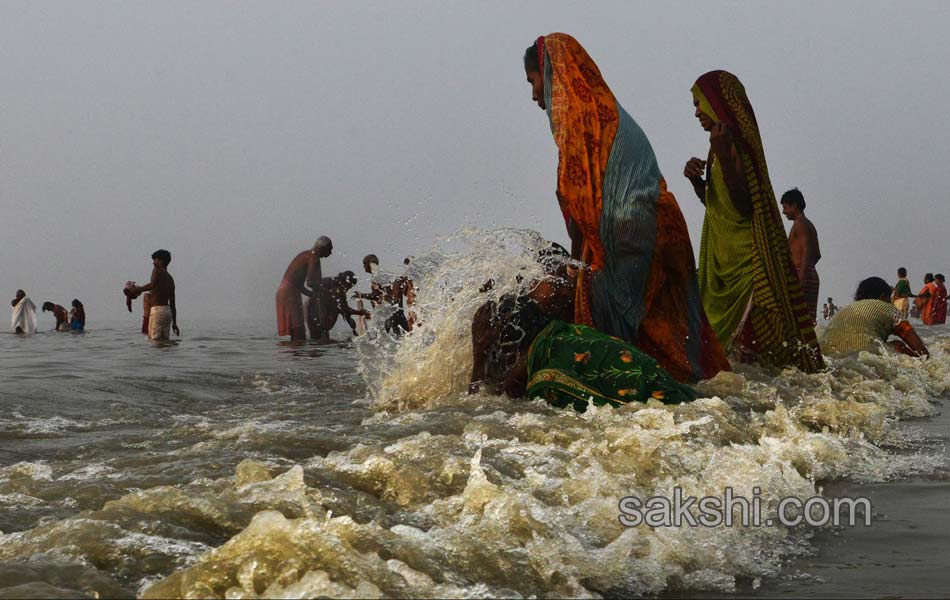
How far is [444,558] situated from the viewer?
2.02 meters

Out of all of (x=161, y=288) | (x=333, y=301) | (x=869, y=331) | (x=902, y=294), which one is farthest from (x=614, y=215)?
(x=902, y=294)

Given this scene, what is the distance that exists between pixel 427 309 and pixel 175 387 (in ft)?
7.45

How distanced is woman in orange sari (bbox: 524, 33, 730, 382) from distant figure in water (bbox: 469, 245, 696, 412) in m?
0.21

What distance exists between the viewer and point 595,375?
480cm

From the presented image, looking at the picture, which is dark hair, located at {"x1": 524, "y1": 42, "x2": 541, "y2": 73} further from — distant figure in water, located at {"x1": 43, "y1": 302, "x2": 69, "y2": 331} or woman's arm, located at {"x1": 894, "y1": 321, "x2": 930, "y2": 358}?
distant figure in water, located at {"x1": 43, "y1": 302, "x2": 69, "y2": 331}

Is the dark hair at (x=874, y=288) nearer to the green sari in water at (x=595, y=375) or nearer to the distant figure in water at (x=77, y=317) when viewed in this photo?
the green sari in water at (x=595, y=375)

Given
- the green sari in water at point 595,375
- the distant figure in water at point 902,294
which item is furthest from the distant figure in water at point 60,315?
the green sari in water at point 595,375

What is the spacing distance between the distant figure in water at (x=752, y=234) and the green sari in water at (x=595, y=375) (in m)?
2.46

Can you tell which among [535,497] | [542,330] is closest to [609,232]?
[542,330]

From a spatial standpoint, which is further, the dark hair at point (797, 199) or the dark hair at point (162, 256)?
the dark hair at point (162, 256)

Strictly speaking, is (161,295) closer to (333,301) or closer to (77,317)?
(333,301)

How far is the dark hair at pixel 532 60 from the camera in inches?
230

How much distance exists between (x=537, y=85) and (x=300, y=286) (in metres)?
10.4
